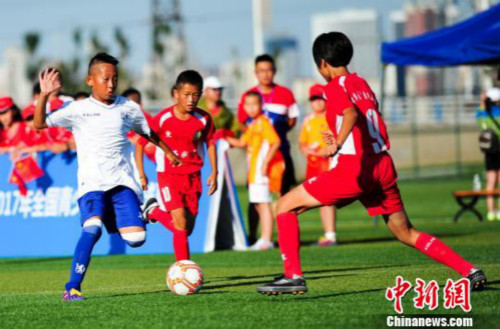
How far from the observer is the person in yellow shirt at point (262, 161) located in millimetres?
14797

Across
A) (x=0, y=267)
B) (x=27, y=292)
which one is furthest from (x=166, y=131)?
(x=0, y=267)

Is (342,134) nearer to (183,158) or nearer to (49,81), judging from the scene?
(49,81)

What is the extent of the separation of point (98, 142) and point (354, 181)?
2350 mm

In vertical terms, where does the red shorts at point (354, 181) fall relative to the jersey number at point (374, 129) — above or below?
below

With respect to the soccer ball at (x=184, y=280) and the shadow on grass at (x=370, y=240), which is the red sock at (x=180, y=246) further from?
the shadow on grass at (x=370, y=240)

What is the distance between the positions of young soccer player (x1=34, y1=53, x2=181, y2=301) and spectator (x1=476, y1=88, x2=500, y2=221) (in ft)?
33.2

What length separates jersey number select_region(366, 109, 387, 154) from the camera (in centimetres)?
874

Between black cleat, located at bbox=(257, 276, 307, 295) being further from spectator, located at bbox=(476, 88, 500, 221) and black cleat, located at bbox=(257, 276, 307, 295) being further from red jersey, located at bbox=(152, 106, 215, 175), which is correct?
spectator, located at bbox=(476, 88, 500, 221)

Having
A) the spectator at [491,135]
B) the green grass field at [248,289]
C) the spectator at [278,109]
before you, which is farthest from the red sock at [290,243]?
the spectator at [491,135]

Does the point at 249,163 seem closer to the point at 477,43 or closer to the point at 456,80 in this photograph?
the point at 477,43

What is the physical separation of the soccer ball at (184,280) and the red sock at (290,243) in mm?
931

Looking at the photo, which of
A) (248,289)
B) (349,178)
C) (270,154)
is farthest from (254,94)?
(349,178)

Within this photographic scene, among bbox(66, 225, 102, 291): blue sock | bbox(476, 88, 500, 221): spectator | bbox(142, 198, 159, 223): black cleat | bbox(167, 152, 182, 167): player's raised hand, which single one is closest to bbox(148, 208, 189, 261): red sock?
bbox(142, 198, 159, 223): black cleat

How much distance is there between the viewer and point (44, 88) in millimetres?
9094
